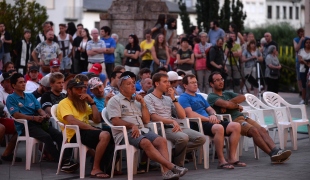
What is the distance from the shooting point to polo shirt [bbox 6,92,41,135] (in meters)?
14.3

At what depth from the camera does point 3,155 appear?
48.2ft

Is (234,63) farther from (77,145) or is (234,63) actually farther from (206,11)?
(206,11)

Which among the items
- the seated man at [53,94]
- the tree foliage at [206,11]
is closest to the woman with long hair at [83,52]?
the seated man at [53,94]

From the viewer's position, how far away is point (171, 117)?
14.0 metres

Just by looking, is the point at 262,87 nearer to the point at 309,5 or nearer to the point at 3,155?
the point at 309,5

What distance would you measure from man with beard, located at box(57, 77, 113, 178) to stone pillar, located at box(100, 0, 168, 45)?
13.8m

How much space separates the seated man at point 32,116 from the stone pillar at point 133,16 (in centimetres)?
1313

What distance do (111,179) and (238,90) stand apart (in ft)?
44.3

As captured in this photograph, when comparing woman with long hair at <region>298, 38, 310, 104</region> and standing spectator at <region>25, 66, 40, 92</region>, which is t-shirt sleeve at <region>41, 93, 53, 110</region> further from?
woman with long hair at <region>298, 38, 310, 104</region>

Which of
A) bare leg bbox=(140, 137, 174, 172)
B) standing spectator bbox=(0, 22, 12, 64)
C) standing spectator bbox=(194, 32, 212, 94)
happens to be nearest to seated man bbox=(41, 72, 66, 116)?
bare leg bbox=(140, 137, 174, 172)

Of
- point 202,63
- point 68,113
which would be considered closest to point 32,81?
point 68,113

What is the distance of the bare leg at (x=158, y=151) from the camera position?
12492mm

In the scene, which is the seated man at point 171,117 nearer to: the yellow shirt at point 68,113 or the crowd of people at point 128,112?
the crowd of people at point 128,112

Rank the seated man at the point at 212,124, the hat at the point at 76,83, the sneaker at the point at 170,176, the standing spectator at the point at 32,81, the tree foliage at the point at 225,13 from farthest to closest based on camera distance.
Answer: the tree foliage at the point at 225,13 < the standing spectator at the point at 32,81 < the seated man at the point at 212,124 < the hat at the point at 76,83 < the sneaker at the point at 170,176
